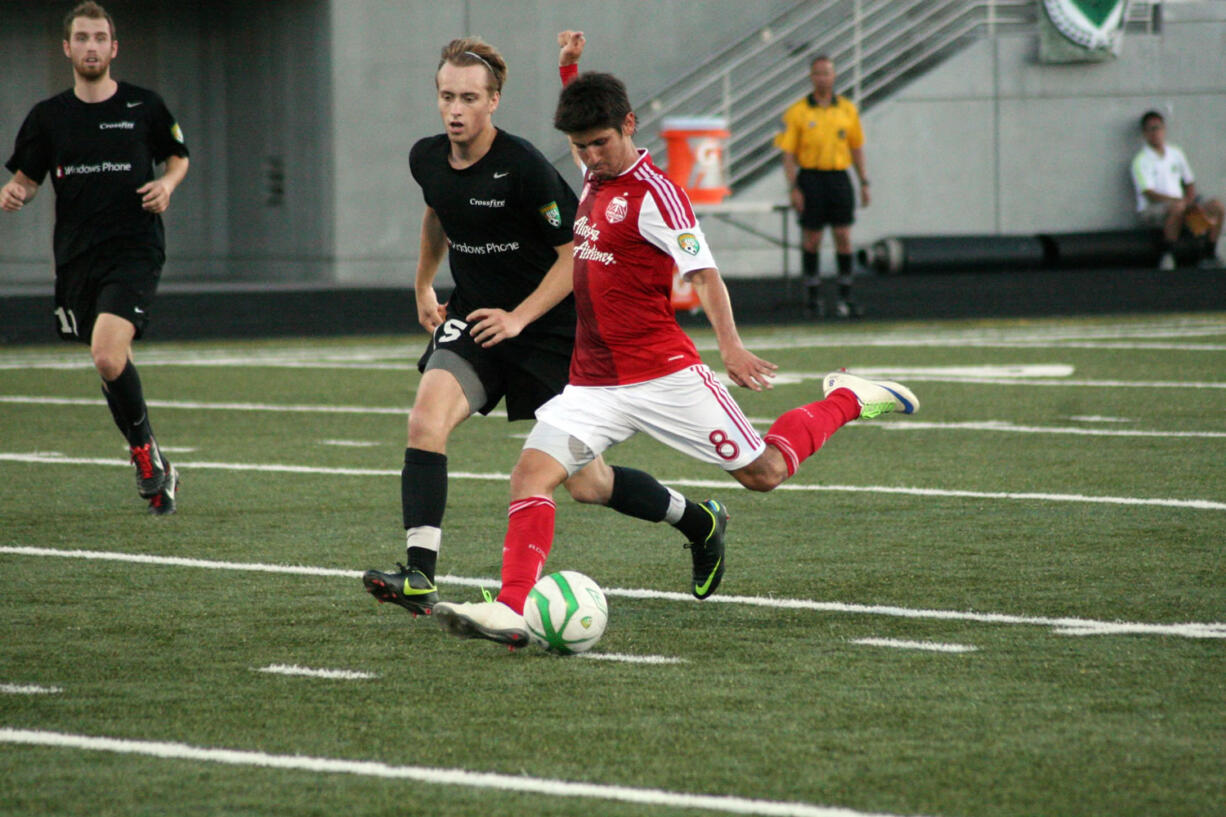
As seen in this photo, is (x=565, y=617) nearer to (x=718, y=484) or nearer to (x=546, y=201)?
(x=546, y=201)

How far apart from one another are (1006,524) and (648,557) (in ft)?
4.86

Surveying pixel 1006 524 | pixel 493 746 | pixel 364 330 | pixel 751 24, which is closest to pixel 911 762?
pixel 493 746

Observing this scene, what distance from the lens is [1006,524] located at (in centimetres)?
775

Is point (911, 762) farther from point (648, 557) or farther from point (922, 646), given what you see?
point (648, 557)

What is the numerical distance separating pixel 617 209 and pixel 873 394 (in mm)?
1527

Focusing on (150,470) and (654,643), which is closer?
(654,643)

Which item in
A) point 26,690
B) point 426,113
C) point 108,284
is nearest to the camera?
point 26,690

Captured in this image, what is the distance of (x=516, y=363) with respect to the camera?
657cm

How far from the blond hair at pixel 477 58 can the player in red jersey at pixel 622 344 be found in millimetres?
509

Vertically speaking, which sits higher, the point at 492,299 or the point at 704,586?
the point at 492,299

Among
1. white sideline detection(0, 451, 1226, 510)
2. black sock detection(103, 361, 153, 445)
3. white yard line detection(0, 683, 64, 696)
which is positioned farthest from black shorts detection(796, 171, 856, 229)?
white yard line detection(0, 683, 64, 696)

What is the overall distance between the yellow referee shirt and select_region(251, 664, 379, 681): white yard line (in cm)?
1437

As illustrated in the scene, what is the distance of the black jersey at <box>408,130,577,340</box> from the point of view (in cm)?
648

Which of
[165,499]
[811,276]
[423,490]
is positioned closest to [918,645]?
[423,490]
